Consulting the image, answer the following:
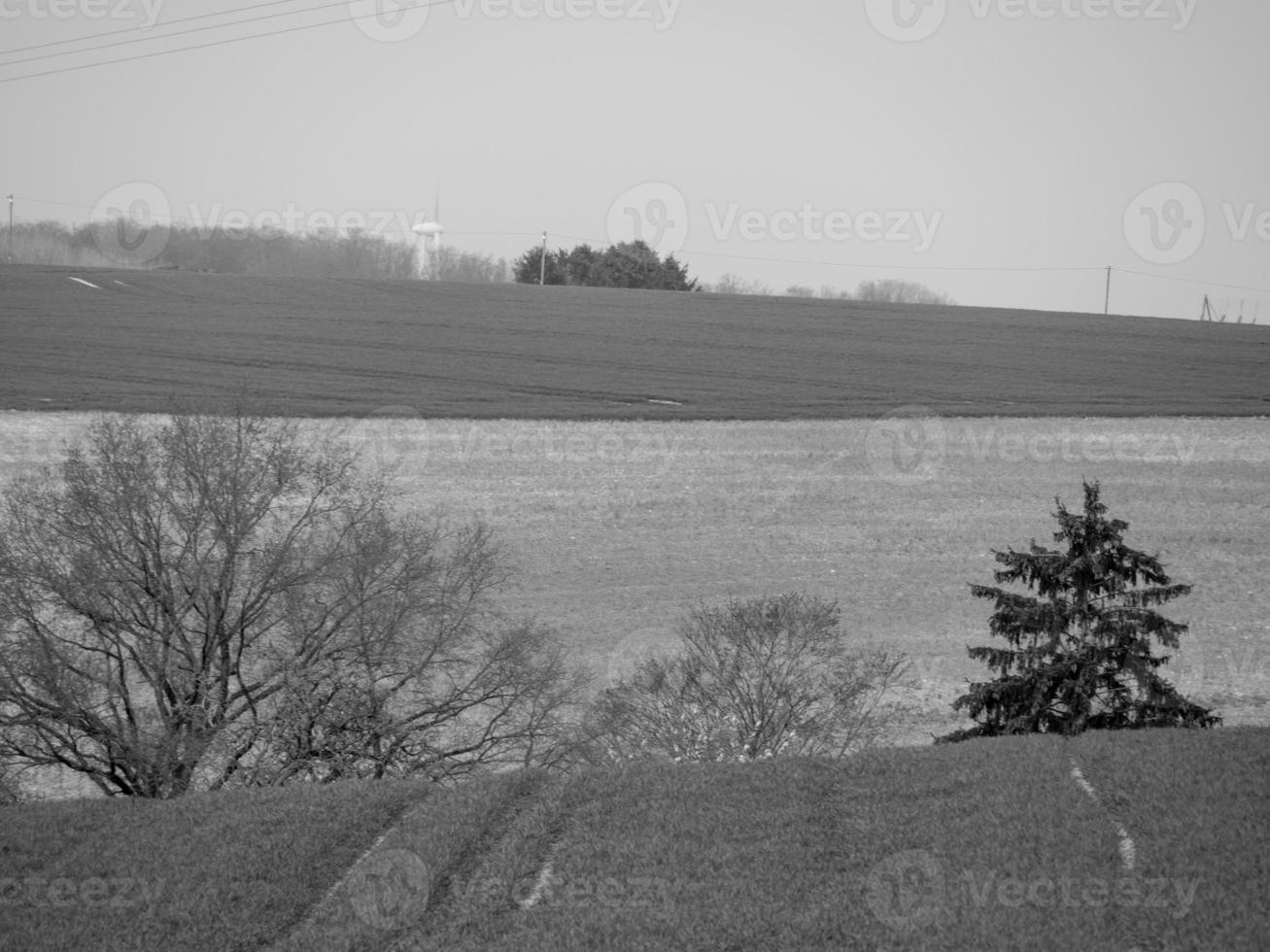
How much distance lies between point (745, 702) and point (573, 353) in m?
37.6

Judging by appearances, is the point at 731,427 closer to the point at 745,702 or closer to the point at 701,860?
the point at 745,702

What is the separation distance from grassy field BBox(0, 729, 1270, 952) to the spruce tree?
8.41ft

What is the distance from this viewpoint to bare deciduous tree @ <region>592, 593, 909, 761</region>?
12648 millimetres

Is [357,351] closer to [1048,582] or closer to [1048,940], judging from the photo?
[1048,582]

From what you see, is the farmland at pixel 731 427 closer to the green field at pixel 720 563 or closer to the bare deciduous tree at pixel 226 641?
the green field at pixel 720 563

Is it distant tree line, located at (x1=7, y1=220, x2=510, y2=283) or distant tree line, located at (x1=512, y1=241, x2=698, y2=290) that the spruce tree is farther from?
distant tree line, located at (x1=7, y1=220, x2=510, y2=283)

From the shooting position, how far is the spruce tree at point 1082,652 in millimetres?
11898

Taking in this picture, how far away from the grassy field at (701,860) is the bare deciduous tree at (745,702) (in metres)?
3.43

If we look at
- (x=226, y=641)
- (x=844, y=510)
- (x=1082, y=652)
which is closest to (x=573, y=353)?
(x=844, y=510)

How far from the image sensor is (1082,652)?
40.0 feet

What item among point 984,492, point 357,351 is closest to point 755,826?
point 984,492

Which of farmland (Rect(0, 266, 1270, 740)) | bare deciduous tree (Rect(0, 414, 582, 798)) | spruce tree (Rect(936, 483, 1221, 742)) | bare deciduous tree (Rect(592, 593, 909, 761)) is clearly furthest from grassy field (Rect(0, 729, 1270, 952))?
farmland (Rect(0, 266, 1270, 740))

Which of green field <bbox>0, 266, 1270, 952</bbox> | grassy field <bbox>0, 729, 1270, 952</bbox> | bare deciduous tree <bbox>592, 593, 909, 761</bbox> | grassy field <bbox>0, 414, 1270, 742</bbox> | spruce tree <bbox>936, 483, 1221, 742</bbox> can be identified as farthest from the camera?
grassy field <bbox>0, 414, 1270, 742</bbox>

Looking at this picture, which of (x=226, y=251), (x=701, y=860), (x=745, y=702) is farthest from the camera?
(x=226, y=251)
